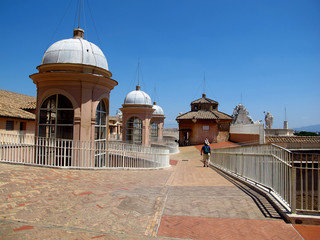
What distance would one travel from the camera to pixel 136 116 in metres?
22.9

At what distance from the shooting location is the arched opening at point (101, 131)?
12.2m

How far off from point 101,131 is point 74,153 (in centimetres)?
242

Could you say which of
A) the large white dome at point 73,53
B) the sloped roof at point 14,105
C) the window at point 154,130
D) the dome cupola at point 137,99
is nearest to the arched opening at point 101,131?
the large white dome at point 73,53

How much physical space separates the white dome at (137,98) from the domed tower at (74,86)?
33.2 ft

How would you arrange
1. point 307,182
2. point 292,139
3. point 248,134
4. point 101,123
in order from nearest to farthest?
point 307,182 < point 101,123 < point 292,139 < point 248,134

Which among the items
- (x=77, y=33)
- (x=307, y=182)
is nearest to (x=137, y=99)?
(x=77, y=33)

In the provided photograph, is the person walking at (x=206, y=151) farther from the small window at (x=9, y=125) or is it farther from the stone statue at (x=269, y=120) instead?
the stone statue at (x=269, y=120)

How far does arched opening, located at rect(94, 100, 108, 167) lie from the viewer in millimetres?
12242

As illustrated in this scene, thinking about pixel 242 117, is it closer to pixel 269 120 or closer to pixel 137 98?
pixel 269 120

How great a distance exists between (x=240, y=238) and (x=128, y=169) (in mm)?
7855

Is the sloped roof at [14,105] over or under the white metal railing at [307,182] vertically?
over

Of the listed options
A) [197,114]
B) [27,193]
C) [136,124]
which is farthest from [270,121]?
[27,193]

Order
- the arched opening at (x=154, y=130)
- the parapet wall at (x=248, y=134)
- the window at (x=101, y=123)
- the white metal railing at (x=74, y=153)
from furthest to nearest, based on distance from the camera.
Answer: the arched opening at (x=154, y=130), the parapet wall at (x=248, y=134), the window at (x=101, y=123), the white metal railing at (x=74, y=153)

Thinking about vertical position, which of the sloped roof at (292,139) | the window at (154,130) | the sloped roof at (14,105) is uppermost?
the sloped roof at (14,105)
